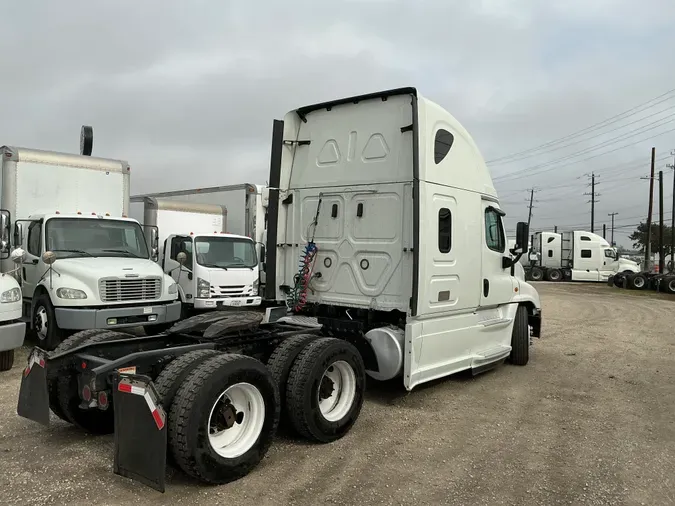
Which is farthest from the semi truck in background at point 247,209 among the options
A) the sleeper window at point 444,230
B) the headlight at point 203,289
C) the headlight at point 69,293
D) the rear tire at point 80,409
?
the rear tire at point 80,409

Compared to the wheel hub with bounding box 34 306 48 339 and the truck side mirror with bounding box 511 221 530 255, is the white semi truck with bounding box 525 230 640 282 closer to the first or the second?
the truck side mirror with bounding box 511 221 530 255

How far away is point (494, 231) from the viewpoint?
24.3ft

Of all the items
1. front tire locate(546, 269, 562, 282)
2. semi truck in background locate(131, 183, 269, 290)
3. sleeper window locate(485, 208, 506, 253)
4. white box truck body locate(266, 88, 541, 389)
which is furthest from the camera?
front tire locate(546, 269, 562, 282)

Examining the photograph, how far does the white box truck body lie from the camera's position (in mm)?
5898

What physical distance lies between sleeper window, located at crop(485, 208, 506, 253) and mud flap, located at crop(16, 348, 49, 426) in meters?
5.18

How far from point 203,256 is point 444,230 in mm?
7599

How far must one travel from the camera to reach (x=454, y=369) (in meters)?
6.48

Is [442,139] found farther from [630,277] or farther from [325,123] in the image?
[630,277]

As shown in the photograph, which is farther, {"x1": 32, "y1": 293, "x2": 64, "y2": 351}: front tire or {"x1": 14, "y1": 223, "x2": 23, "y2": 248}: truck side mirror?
{"x1": 14, "y1": 223, "x2": 23, "y2": 248}: truck side mirror

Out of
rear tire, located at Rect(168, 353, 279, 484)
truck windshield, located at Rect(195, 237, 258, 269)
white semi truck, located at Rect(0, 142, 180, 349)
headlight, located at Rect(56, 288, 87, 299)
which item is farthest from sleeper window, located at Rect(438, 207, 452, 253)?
truck windshield, located at Rect(195, 237, 258, 269)

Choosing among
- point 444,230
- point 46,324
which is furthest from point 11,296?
point 444,230

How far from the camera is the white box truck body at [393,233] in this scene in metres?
5.90

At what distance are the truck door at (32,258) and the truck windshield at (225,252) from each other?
3437 millimetres

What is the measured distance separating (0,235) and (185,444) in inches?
273
